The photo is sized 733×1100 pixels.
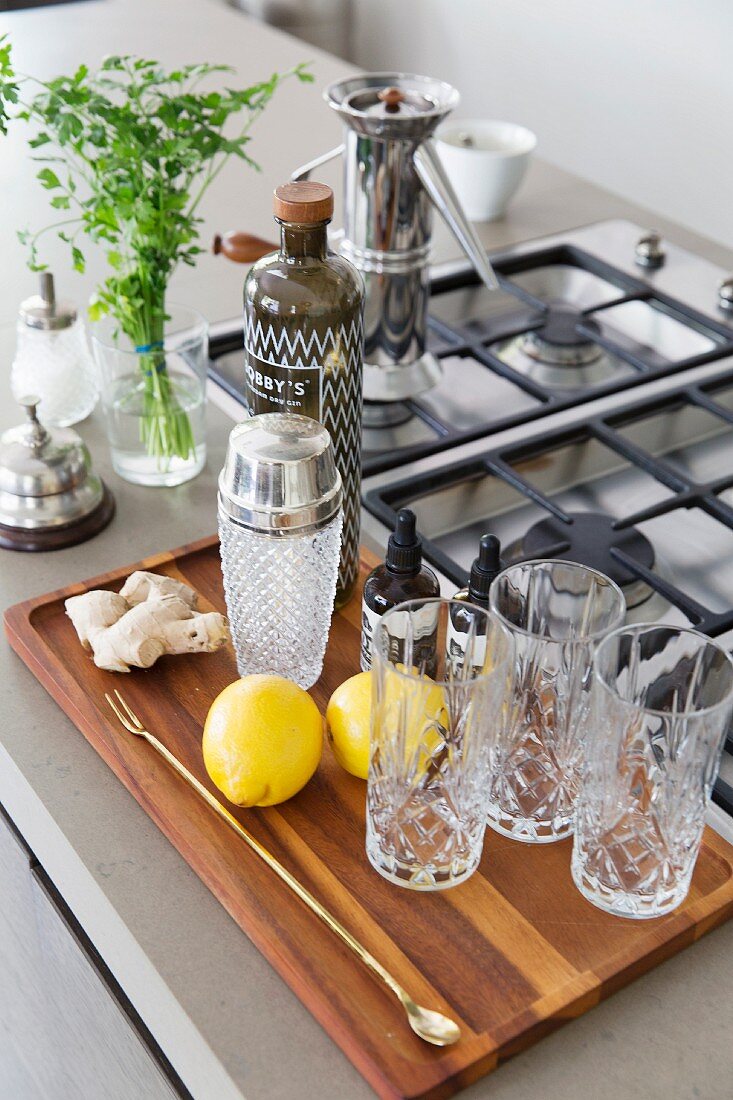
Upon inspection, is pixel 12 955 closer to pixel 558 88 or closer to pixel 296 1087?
pixel 296 1087

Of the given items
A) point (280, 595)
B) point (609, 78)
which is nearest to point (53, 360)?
point (280, 595)

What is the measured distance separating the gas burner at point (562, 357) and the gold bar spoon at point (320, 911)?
69cm

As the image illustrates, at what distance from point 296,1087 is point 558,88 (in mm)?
3010

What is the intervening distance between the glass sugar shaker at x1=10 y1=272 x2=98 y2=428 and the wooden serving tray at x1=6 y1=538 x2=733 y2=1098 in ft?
1.42

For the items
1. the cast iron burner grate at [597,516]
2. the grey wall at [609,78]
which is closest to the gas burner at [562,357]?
the cast iron burner grate at [597,516]

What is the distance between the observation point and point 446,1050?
66 cm

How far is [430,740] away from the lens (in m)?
0.71

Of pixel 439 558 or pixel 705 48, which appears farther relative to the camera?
pixel 705 48

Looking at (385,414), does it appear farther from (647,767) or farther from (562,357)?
(647,767)

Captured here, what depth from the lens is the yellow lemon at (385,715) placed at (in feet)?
2.24

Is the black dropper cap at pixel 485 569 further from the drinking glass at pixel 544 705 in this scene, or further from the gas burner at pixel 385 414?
the gas burner at pixel 385 414

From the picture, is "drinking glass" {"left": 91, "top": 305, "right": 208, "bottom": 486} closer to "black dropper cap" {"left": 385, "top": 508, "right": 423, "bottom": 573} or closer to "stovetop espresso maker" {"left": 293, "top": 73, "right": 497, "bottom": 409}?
"stovetop espresso maker" {"left": 293, "top": 73, "right": 497, "bottom": 409}

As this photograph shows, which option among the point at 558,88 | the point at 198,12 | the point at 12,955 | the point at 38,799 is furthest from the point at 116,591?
the point at 558,88

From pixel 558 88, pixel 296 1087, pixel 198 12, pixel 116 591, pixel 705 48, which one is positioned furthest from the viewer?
pixel 558 88
